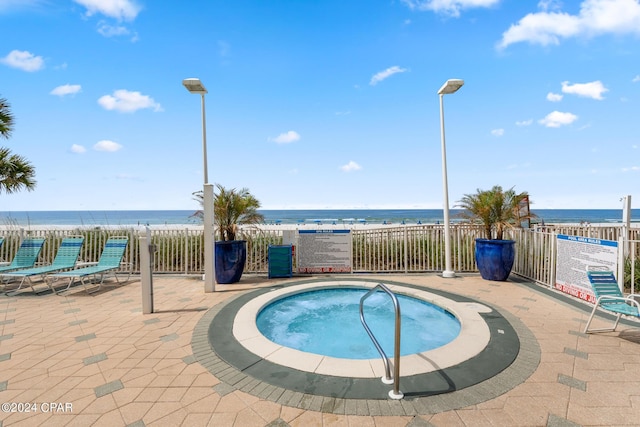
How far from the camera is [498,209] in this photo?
7.17m

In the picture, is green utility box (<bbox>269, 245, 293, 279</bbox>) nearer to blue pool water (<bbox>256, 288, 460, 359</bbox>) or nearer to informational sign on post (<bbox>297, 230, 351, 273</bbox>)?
informational sign on post (<bbox>297, 230, 351, 273</bbox>)

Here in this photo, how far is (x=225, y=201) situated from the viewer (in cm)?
722

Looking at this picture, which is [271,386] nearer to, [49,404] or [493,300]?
[49,404]

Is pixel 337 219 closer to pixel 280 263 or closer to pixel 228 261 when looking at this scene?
pixel 280 263

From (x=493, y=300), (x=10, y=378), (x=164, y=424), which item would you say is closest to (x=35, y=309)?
(x=10, y=378)

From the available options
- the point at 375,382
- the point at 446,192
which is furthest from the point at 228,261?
the point at 446,192

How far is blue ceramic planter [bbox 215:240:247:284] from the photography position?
690 centimetres

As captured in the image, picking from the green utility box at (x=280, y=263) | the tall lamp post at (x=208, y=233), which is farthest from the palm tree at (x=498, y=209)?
the tall lamp post at (x=208, y=233)

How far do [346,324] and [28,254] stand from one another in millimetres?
8585

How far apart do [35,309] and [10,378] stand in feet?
9.93

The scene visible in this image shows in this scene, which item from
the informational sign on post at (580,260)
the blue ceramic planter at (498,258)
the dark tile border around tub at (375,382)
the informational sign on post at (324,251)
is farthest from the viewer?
the informational sign on post at (324,251)

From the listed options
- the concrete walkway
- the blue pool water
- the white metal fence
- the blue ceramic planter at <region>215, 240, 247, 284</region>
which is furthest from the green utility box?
the concrete walkway

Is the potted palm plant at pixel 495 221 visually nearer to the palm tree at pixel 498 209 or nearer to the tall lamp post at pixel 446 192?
the palm tree at pixel 498 209

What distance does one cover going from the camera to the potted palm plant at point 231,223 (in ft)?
22.7
